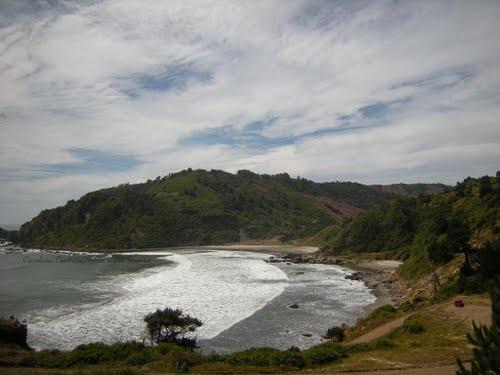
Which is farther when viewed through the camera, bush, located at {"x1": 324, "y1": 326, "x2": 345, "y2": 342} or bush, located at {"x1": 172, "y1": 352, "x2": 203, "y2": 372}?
bush, located at {"x1": 324, "y1": 326, "x2": 345, "y2": 342}

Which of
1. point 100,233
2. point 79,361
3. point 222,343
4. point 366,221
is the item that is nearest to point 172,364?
point 79,361

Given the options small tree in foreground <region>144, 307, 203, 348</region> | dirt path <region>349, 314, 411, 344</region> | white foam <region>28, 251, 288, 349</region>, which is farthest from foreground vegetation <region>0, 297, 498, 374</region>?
white foam <region>28, 251, 288, 349</region>

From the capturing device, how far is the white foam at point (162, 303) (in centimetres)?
3253

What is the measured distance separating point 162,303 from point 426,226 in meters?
51.9

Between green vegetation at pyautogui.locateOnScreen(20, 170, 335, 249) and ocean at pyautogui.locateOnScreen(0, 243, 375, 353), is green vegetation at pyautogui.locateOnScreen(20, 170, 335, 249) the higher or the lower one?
the higher one

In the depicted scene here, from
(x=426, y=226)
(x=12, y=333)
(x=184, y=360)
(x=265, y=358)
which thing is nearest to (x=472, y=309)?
(x=265, y=358)

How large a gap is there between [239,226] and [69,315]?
153 meters

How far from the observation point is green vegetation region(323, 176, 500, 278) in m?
40.9

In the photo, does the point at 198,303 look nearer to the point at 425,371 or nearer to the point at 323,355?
the point at 323,355

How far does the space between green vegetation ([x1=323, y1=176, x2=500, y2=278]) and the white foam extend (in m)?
20.2

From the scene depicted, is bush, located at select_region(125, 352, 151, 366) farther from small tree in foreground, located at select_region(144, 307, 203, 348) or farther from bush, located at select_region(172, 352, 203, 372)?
small tree in foreground, located at select_region(144, 307, 203, 348)

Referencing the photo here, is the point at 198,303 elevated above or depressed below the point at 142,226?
below

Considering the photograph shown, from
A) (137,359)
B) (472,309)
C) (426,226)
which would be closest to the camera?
(137,359)

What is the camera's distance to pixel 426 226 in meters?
72.4
